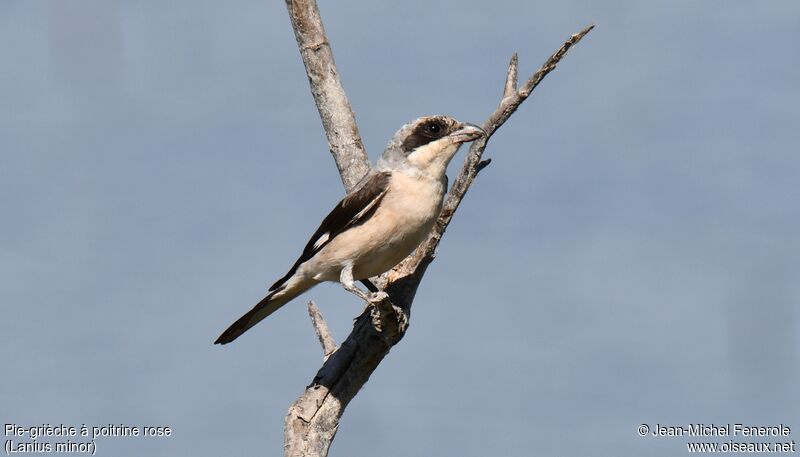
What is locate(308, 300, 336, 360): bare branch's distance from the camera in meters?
8.97

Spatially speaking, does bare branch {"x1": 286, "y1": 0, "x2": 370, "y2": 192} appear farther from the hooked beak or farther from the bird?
the hooked beak

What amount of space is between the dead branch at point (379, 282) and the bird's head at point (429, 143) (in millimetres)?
216

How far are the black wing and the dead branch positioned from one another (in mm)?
550

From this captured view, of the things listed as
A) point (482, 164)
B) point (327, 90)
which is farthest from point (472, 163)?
point (327, 90)

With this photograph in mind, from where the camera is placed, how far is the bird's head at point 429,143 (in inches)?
353

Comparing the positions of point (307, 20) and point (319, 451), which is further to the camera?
point (307, 20)

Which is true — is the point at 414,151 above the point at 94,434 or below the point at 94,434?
above

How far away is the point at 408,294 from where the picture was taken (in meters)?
8.94

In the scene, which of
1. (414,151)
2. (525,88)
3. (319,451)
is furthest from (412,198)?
(319,451)

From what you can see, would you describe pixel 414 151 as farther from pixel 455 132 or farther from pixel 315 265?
pixel 315 265

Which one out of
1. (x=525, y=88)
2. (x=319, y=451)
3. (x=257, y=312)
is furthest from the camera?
(x=257, y=312)

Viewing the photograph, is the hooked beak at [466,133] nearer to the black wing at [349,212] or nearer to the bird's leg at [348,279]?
the black wing at [349,212]

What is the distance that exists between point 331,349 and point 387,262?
0.90 m

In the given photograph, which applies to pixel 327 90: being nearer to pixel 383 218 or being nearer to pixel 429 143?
pixel 429 143
